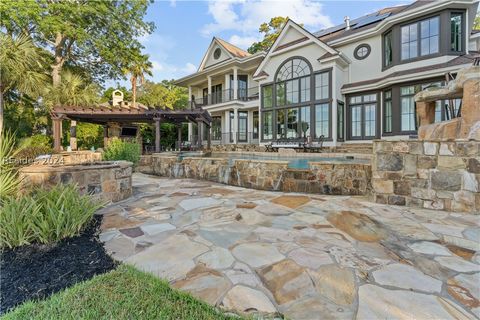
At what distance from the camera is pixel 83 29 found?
1516 centimetres

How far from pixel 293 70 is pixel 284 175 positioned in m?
11.5

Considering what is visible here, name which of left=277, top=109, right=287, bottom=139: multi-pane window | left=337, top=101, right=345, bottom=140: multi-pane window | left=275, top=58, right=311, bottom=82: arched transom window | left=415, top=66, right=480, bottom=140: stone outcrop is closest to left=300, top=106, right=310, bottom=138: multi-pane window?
left=277, top=109, right=287, bottom=139: multi-pane window

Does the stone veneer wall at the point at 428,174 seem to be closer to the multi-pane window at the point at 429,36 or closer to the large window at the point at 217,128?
the multi-pane window at the point at 429,36

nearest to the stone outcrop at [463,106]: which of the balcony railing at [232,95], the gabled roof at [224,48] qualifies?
the balcony railing at [232,95]

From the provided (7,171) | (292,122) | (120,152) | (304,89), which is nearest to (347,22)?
(304,89)

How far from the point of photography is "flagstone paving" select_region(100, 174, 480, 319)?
5.66 ft

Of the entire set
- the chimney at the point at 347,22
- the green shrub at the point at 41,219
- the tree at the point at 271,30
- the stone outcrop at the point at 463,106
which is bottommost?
the green shrub at the point at 41,219

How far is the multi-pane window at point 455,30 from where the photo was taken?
10.7 meters

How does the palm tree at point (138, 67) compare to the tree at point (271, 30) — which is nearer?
the palm tree at point (138, 67)

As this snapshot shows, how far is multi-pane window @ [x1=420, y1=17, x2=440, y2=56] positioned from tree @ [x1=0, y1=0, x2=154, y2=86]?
58.6ft

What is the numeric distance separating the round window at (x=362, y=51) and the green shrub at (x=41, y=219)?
1537 cm

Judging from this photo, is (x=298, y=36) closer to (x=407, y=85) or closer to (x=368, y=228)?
(x=407, y=85)

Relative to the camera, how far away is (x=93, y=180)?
14.4 feet

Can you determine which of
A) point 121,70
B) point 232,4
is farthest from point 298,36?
point 121,70
